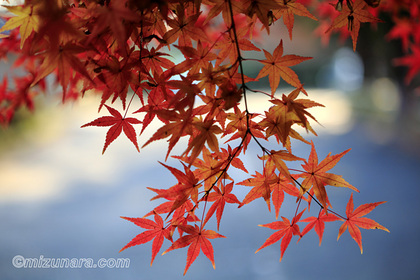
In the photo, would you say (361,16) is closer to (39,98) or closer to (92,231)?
(92,231)

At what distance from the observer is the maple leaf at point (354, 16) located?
0.82 meters

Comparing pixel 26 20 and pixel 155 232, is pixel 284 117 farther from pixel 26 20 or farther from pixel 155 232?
pixel 26 20

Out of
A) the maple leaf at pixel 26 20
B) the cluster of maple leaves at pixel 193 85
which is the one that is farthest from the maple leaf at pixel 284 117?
the maple leaf at pixel 26 20

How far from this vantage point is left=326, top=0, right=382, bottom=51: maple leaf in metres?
0.82

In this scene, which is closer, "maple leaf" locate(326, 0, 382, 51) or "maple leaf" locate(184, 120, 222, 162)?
"maple leaf" locate(184, 120, 222, 162)

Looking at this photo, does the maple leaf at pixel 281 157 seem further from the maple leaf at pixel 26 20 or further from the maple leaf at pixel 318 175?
the maple leaf at pixel 26 20

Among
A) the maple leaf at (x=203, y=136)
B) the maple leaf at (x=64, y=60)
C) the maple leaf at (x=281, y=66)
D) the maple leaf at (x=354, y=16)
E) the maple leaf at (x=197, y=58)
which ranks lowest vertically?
the maple leaf at (x=203, y=136)

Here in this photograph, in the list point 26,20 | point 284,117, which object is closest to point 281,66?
point 284,117

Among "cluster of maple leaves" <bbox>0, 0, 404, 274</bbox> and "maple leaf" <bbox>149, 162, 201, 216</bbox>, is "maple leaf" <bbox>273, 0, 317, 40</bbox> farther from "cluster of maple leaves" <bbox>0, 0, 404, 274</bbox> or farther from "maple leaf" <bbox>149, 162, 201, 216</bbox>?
"maple leaf" <bbox>149, 162, 201, 216</bbox>

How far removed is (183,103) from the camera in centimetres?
62

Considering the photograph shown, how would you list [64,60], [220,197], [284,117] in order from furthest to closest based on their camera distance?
[220,197]
[284,117]
[64,60]

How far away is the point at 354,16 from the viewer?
0.84 metres

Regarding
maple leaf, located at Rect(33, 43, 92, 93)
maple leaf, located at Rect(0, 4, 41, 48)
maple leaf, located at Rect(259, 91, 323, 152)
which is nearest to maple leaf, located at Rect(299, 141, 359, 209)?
maple leaf, located at Rect(259, 91, 323, 152)

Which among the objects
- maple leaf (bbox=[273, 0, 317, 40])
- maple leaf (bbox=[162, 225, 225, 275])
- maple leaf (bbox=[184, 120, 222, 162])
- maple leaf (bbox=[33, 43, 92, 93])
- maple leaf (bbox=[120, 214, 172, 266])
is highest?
maple leaf (bbox=[273, 0, 317, 40])
